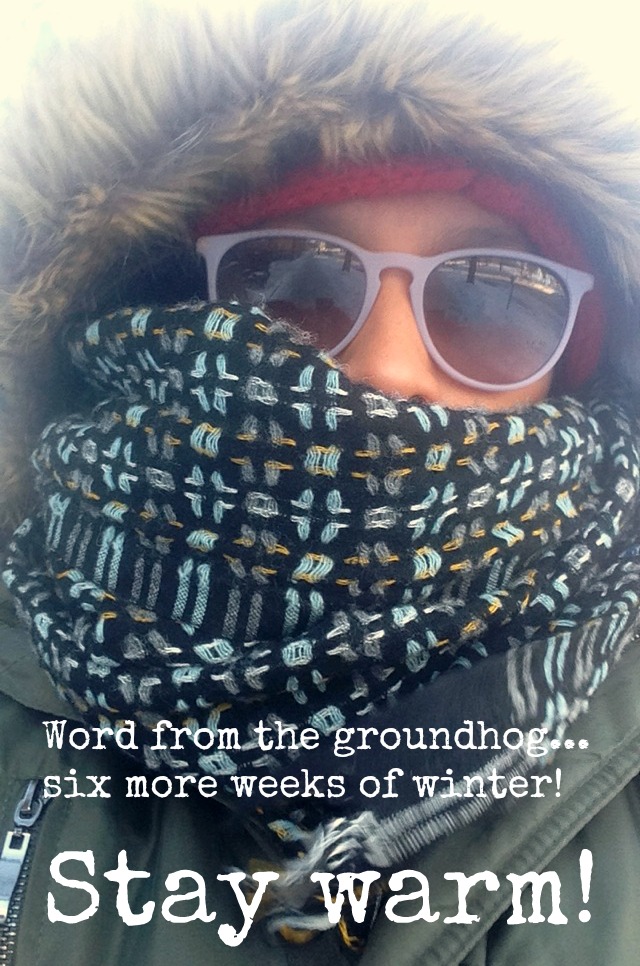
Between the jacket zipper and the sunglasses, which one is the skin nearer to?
the sunglasses

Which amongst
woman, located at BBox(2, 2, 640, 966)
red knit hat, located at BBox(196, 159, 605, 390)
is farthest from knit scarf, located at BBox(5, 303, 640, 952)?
red knit hat, located at BBox(196, 159, 605, 390)

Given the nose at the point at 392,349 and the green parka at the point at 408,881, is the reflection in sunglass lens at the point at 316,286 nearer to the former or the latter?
the nose at the point at 392,349

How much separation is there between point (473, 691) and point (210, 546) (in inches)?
11.8


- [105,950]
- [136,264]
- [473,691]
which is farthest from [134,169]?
[105,950]

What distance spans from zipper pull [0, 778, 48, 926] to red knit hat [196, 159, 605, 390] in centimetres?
67

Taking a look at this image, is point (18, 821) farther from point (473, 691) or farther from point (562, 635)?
point (562, 635)

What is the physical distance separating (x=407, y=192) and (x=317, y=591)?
0.46 metres

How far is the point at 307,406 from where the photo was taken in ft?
2.36

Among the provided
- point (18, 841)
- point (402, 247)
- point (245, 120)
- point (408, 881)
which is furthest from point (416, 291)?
point (18, 841)

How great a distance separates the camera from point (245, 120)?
78 cm

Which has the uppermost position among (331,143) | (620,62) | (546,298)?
(620,62)

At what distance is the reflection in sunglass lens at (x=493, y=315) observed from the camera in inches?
32.7

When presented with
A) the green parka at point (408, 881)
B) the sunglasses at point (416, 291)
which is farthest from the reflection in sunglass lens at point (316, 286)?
the green parka at point (408, 881)

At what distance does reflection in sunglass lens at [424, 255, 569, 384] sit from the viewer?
2.72 ft
